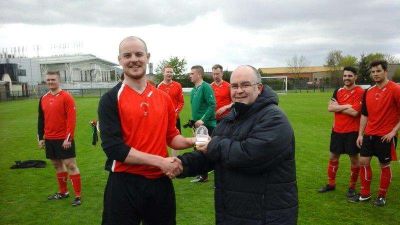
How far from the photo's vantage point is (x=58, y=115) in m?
6.73

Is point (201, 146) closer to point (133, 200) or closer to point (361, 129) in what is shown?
point (133, 200)

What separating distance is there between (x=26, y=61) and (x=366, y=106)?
69.8 metres

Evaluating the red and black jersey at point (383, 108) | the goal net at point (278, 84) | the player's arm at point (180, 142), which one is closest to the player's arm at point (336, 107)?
the red and black jersey at point (383, 108)

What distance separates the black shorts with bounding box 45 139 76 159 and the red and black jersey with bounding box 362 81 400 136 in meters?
5.36

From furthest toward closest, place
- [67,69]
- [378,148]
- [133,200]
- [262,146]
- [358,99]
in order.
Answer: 1. [67,69]
2. [358,99]
3. [378,148]
4. [133,200]
5. [262,146]

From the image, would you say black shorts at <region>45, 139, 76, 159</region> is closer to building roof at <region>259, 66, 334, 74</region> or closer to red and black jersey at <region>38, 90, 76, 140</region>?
red and black jersey at <region>38, 90, 76, 140</region>

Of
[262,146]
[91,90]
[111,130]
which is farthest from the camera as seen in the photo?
[91,90]

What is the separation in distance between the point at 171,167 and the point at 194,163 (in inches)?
9.2

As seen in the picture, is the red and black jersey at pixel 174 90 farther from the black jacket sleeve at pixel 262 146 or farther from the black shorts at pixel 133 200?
the black jacket sleeve at pixel 262 146

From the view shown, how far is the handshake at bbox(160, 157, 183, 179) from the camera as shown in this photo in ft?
10.3

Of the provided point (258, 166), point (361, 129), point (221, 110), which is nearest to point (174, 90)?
point (221, 110)

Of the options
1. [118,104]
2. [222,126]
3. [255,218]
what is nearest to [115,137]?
[118,104]

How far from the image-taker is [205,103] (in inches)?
319

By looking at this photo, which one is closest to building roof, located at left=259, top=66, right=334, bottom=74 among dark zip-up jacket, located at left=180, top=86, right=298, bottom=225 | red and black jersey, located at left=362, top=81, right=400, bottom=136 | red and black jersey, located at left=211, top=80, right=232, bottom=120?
red and black jersey, located at left=211, top=80, right=232, bottom=120
